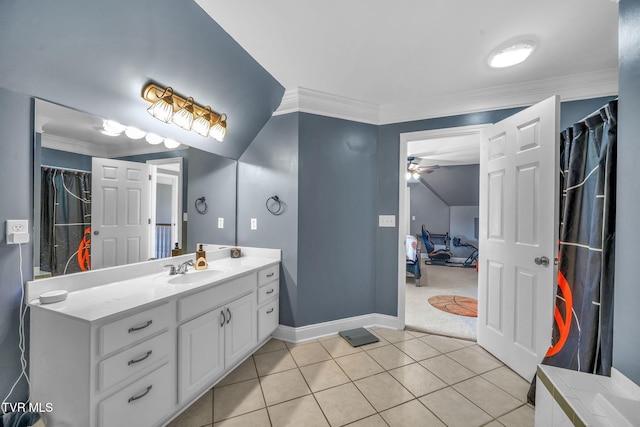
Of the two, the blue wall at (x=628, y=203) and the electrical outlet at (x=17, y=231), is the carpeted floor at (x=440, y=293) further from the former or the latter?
the electrical outlet at (x=17, y=231)

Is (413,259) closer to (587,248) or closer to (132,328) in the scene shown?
(587,248)

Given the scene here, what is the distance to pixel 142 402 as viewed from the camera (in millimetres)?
1220

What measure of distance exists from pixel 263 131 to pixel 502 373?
2.88 m

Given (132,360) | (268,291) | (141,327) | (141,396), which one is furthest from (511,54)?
(141,396)

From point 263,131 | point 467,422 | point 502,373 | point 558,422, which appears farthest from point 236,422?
point 263,131

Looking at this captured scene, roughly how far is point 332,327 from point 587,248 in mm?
1985

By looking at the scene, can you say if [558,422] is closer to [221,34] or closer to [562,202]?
[562,202]

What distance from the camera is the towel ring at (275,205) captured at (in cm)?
240

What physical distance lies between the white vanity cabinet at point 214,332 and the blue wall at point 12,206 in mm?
690

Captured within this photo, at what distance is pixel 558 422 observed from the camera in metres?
1.02

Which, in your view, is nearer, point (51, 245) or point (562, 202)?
point (51, 245)

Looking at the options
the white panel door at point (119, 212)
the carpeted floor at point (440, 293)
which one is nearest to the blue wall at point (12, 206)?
the white panel door at point (119, 212)

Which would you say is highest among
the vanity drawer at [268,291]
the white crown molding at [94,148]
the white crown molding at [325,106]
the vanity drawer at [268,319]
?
the white crown molding at [325,106]

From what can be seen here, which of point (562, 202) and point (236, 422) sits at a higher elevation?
point (562, 202)
